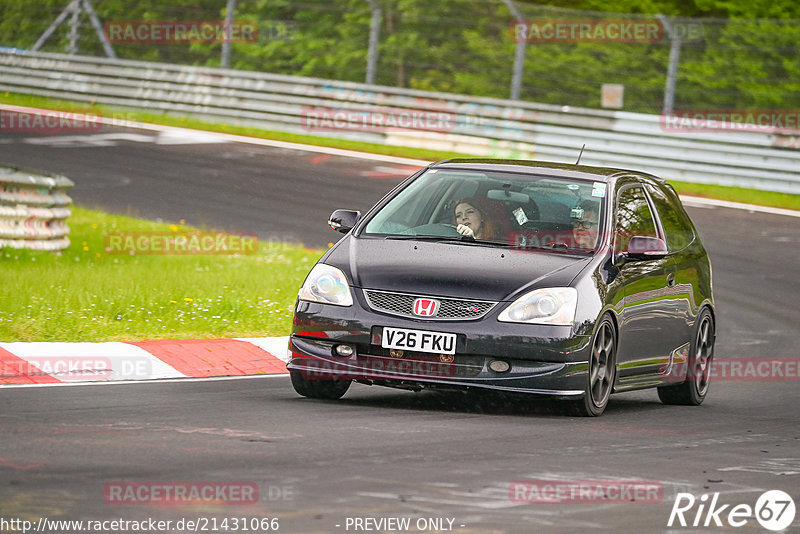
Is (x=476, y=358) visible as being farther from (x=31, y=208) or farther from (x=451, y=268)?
(x=31, y=208)

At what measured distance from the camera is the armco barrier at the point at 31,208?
50.5 feet

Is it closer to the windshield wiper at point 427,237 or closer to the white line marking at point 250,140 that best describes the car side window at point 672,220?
the windshield wiper at point 427,237

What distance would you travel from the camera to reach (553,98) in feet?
90.5

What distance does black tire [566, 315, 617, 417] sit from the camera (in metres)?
9.12

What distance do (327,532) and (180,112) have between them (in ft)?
80.6

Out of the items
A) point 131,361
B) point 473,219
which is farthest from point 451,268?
point 131,361

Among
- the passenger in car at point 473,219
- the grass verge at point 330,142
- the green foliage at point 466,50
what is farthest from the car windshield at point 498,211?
the green foliage at point 466,50

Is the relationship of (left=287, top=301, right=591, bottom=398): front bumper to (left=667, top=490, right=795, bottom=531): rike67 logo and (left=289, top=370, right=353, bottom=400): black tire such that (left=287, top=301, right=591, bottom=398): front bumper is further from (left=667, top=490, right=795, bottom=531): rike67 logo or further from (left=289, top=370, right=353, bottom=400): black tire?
(left=667, top=490, right=795, bottom=531): rike67 logo

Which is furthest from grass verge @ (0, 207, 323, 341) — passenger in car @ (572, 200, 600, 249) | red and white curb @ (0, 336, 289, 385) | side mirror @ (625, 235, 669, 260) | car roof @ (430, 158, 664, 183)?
side mirror @ (625, 235, 669, 260)

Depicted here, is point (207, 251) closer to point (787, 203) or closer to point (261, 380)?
point (261, 380)

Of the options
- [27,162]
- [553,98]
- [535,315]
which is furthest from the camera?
[553,98]

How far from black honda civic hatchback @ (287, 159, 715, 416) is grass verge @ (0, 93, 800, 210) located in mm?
13577

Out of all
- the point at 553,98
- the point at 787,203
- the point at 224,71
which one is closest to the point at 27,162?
the point at 224,71

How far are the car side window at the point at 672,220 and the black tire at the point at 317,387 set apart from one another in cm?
263
